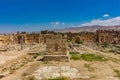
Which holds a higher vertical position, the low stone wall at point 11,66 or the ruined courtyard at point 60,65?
the ruined courtyard at point 60,65

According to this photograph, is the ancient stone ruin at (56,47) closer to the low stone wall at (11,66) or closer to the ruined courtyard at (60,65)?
the ruined courtyard at (60,65)

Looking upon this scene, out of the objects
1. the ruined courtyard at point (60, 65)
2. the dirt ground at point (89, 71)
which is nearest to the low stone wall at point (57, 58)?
the ruined courtyard at point (60, 65)

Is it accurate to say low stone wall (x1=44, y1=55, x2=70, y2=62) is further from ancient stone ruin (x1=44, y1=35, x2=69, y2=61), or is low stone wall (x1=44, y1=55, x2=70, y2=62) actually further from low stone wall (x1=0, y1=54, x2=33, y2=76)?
low stone wall (x1=0, y1=54, x2=33, y2=76)

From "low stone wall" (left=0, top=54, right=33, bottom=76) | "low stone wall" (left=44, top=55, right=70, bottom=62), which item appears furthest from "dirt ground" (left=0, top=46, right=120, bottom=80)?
"low stone wall" (left=44, top=55, right=70, bottom=62)

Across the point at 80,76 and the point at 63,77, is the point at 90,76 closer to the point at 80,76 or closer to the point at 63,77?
the point at 80,76

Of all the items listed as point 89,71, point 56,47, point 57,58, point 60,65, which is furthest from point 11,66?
point 89,71

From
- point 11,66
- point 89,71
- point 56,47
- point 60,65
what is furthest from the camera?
point 56,47

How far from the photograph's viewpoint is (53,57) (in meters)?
20.1

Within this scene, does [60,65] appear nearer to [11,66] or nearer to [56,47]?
[56,47]

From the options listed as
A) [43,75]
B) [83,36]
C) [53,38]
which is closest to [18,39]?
[83,36]

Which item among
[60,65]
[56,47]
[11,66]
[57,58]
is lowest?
[11,66]

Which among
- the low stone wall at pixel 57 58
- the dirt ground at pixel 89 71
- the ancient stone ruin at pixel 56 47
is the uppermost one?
the ancient stone ruin at pixel 56 47

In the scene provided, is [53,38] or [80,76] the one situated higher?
[53,38]

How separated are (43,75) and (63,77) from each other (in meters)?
1.27
